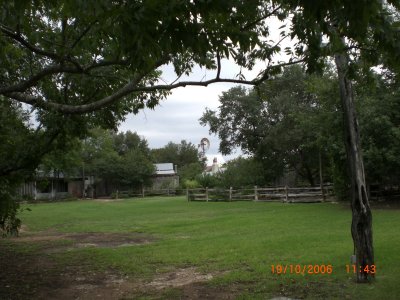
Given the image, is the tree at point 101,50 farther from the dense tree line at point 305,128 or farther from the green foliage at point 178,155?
the green foliage at point 178,155

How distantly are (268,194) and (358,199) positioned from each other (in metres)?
24.2

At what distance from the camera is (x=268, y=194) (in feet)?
103

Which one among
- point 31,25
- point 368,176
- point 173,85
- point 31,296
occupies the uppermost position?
point 31,25

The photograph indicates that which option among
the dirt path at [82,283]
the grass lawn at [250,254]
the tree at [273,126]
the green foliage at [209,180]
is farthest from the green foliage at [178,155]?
the dirt path at [82,283]

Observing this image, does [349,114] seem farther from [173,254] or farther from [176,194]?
[176,194]

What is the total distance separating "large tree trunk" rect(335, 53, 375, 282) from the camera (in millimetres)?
7284

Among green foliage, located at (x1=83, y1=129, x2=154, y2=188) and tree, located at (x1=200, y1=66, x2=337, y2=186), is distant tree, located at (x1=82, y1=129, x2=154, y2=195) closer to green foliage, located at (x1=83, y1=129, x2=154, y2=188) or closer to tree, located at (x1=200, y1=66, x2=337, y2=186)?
green foliage, located at (x1=83, y1=129, x2=154, y2=188)

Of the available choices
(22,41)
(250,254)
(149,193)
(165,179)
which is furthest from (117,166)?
(22,41)

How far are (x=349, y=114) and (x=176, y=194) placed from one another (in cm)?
4402

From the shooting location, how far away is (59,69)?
7293 mm

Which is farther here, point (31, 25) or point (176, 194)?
point (176, 194)

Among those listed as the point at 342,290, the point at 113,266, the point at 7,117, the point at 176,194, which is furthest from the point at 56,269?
the point at 176,194

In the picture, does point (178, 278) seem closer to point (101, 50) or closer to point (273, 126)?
point (101, 50)
